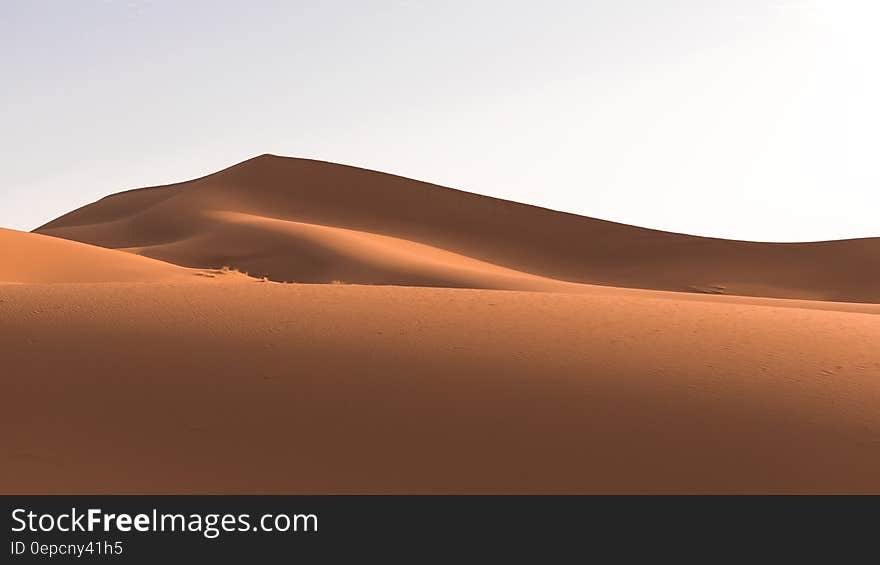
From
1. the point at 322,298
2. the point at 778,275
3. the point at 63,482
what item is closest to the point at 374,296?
the point at 322,298

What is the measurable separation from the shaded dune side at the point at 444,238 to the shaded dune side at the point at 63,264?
842 centimetres

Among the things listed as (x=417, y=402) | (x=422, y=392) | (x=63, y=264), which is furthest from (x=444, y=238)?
(x=417, y=402)

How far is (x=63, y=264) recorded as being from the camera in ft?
70.0

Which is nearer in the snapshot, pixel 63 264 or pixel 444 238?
pixel 63 264

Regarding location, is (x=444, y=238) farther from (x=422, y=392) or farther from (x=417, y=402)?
(x=417, y=402)

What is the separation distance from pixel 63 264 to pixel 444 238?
2860cm

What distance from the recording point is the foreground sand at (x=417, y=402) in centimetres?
449

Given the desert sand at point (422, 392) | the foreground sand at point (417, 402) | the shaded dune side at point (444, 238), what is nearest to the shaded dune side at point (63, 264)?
the shaded dune side at point (444, 238)

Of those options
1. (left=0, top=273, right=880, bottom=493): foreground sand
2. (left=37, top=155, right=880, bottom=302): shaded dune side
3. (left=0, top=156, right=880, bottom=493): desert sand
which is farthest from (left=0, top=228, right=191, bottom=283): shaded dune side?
(left=0, top=273, right=880, bottom=493): foreground sand

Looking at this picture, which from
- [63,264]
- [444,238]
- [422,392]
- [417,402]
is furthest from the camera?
[444,238]

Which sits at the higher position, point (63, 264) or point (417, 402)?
point (63, 264)

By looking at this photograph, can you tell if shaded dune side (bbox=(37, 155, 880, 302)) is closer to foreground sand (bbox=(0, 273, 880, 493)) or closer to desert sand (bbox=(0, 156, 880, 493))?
desert sand (bbox=(0, 156, 880, 493))

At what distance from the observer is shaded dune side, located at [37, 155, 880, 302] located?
120 ft

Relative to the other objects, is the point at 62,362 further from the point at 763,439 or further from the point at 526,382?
the point at 763,439
